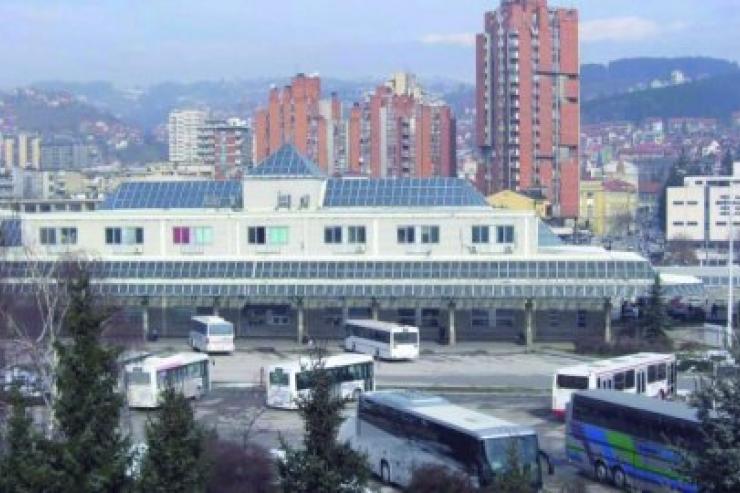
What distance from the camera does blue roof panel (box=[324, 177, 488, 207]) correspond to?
3562 cm

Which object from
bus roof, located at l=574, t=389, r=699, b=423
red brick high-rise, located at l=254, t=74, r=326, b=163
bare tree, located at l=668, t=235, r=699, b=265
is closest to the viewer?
bus roof, located at l=574, t=389, r=699, b=423

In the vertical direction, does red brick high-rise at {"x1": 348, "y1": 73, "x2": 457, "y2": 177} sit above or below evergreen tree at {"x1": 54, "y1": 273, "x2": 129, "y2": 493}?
above

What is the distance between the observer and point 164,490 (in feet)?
39.1

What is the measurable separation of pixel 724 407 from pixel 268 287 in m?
21.6

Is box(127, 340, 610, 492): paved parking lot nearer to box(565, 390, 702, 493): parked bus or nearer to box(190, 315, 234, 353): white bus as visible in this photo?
box(190, 315, 234, 353): white bus

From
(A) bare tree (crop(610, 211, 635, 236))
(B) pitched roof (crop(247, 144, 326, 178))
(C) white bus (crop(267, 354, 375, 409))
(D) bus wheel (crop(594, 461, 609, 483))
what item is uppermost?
(B) pitched roof (crop(247, 144, 326, 178))

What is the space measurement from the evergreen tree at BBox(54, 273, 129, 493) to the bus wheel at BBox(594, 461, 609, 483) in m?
8.12

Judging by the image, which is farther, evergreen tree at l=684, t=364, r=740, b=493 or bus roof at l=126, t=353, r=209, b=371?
bus roof at l=126, t=353, r=209, b=371

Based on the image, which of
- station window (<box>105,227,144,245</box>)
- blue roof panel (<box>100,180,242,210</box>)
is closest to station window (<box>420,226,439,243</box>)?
blue roof panel (<box>100,180,242,210</box>)

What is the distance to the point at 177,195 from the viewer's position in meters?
37.1

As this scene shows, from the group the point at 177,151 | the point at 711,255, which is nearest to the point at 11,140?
the point at 177,151

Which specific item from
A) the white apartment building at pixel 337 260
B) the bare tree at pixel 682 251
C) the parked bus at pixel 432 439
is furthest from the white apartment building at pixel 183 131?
the parked bus at pixel 432 439

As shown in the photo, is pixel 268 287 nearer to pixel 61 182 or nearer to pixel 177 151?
pixel 61 182

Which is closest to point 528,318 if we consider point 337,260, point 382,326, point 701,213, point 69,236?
point 382,326
